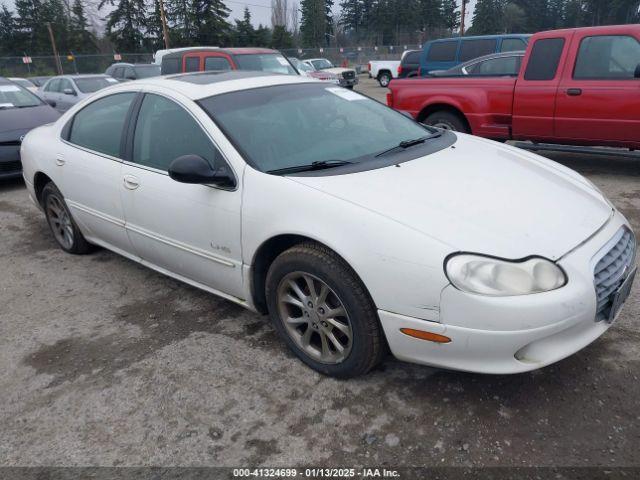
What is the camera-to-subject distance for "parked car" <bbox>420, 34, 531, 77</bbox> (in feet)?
38.5

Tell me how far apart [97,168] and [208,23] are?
148ft

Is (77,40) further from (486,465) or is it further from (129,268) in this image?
(486,465)

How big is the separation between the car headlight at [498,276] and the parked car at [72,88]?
12.3 meters

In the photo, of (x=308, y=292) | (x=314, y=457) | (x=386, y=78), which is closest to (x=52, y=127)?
(x=308, y=292)

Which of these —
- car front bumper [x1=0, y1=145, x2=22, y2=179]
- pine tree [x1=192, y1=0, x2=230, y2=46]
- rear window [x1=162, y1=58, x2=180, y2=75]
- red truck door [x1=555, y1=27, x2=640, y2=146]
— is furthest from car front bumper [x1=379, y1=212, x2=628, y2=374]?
pine tree [x1=192, y1=0, x2=230, y2=46]

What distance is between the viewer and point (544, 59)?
623 centimetres

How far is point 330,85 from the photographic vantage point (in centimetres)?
379

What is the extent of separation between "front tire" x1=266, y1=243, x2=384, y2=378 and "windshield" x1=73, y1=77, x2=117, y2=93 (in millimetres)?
11848

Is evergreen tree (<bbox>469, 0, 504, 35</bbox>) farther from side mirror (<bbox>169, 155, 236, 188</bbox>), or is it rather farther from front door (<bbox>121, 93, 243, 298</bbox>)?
side mirror (<bbox>169, 155, 236, 188</bbox>)

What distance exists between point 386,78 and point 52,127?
22420 mm

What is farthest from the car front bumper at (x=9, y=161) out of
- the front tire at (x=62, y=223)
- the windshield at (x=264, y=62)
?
the windshield at (x=264, y=62)

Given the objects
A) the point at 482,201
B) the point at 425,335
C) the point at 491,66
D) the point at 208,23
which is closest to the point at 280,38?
the point at 208,23

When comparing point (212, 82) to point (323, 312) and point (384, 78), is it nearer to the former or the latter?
point (323, 312)

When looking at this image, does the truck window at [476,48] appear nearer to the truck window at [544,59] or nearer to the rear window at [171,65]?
the truck window at [544,59]
